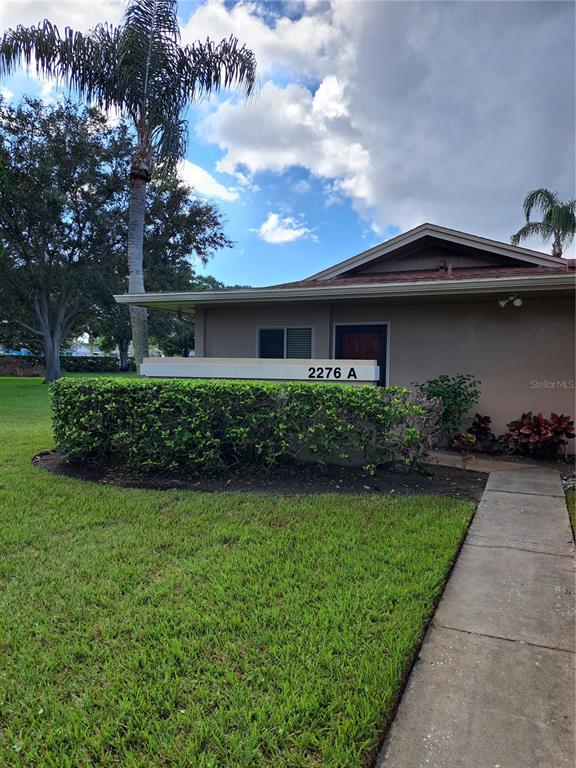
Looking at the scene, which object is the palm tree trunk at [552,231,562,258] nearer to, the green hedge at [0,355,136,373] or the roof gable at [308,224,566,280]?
the roof gable at [308,224,566,280]

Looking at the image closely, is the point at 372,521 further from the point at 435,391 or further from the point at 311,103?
the point at 311,103

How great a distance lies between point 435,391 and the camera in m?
7.16

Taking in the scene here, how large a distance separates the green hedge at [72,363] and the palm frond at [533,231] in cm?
3152

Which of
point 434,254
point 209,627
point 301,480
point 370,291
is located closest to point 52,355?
point 434,254

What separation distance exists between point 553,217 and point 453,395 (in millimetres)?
17533

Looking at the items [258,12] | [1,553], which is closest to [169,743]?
[1,553]

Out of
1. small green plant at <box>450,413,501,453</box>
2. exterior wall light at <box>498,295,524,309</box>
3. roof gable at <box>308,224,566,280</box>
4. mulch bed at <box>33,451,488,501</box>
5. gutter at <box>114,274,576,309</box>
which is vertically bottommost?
mulch bed at <box>33,451,488,501</box>

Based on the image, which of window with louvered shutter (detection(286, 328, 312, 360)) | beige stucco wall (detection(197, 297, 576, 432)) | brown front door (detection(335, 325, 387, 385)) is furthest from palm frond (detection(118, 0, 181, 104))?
brown front door (detection(335, 325, 387, 385))

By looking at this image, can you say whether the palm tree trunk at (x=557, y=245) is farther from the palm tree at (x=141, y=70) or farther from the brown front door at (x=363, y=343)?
the brown front door at (x=363, y=343)

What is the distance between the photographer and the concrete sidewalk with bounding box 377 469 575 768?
1.72 metres

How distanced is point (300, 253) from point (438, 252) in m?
10.4

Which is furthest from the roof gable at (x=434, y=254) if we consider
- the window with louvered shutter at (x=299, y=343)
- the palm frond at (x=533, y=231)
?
the palm frond at (x=533, y=231)

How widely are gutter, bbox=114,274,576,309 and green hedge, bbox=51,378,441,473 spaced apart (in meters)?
1.95

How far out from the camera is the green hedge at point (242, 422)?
521cm
